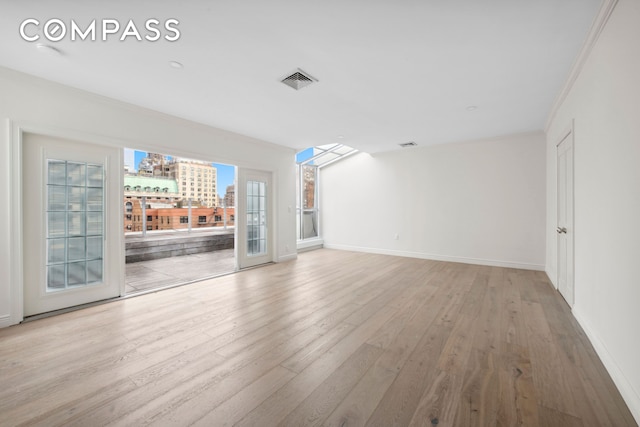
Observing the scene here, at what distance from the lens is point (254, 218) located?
17.7ft

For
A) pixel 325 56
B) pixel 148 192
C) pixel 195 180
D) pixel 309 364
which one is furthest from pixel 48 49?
pixel 195 180

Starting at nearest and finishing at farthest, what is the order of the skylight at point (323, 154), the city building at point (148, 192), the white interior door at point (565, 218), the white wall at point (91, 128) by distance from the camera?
the white wall at point (91, 128)
the white interior door at point (565, 218)
the skylight at point (323, 154)
the city building at point (148, 192)

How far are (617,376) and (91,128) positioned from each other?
533 centimetres

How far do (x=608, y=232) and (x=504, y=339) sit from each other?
1.18m

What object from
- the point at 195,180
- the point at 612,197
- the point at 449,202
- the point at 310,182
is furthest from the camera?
the point at 195,180

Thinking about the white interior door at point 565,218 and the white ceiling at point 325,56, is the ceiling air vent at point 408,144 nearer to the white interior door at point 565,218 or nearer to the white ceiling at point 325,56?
the white ceiling at point 325,56

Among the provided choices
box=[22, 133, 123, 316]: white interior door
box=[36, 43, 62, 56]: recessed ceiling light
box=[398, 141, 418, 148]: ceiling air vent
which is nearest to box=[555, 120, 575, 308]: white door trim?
box=[398, 141, 418, 148]: ceiling air vent

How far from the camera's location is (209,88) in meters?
3.04

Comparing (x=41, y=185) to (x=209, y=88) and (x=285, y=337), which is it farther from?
(x=285, y=337)

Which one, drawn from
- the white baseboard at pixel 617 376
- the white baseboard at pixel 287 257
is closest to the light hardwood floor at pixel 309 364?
the white baseboard at pixel 617 376

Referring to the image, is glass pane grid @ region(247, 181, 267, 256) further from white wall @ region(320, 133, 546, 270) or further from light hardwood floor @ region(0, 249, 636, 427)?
white wall @ region(320, 133, 546, 270)

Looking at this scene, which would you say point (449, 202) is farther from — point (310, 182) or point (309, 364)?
point (309, 364)

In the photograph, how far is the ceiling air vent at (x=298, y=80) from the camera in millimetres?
2770

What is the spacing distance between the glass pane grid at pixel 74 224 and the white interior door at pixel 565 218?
5.68 meters
